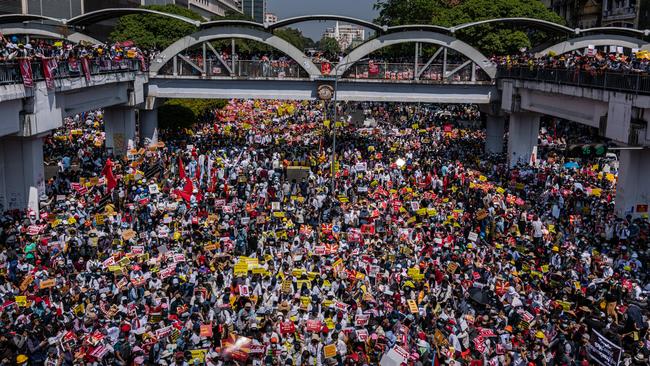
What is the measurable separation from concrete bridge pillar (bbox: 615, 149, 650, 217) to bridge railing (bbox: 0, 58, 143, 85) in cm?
2367

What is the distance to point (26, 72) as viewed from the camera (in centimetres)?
2409

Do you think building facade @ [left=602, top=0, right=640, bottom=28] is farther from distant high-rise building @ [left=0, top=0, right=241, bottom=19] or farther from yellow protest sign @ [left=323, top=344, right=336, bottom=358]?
distant high-rise building @ [left=0, top=0, right=241, bottom=19]

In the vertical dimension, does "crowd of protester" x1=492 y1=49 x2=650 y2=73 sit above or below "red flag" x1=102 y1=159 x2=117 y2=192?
above

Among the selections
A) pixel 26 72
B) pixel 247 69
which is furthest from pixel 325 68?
pixel 26 72

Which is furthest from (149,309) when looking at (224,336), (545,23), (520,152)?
(545,23)

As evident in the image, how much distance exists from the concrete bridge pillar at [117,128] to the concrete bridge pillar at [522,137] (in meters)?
22.7

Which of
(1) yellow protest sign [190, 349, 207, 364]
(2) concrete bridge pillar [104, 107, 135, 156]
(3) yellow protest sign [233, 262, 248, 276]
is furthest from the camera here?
(2) concrete bridge pillar [104, 107, 135, 156]

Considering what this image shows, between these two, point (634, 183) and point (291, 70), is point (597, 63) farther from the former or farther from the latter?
point (291, 70)

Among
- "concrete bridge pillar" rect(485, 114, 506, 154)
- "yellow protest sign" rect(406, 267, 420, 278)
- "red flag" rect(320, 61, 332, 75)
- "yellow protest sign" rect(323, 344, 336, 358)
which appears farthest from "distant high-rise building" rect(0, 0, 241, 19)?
"yellow protest sign" rect(323, 344, 336, 358)

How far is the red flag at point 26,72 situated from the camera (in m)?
23.7

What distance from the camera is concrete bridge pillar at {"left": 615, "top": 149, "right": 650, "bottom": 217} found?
1004 inches

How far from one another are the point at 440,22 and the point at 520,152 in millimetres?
21451

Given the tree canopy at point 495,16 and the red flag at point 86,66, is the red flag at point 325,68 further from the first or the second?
the tree canopy at point 495,16

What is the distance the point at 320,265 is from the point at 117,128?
22.4 metres
